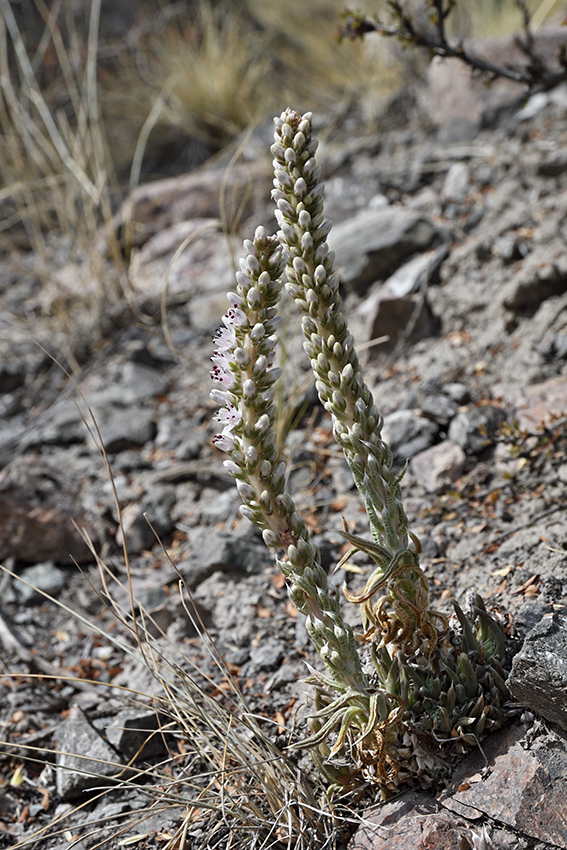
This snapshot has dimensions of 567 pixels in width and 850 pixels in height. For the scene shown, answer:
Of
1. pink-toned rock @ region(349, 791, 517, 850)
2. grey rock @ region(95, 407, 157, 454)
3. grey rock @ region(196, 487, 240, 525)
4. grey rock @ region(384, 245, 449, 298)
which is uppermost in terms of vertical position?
grey rock @ region(384, 245, 449, 298)

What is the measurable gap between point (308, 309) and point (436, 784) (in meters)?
1.21

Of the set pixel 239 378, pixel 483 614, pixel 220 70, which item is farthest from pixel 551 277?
pixel 220 70

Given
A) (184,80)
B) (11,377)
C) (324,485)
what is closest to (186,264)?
(11,377)

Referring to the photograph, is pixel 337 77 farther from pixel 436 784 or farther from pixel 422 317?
pixel 436 784

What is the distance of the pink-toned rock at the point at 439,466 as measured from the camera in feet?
9.13

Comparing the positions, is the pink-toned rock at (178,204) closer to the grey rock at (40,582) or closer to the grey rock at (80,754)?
the grey rock at (40,582)

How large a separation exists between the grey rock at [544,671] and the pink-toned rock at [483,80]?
438 centimetres

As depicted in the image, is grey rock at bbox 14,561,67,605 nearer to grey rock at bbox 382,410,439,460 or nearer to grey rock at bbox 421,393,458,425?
grey rock at bbox 382,410,439,460

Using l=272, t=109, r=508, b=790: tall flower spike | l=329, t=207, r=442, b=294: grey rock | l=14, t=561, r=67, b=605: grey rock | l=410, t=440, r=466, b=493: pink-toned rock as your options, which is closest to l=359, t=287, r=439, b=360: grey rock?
l=329, t=207, r=442, b=294: grey rock

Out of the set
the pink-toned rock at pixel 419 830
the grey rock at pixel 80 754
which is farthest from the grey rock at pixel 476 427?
the grey rock at pixel 80 754

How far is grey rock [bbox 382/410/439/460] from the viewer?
2.99 metres

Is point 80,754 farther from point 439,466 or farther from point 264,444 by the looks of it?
point 439,466

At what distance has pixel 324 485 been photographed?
3162 mm

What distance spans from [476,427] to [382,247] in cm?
162
